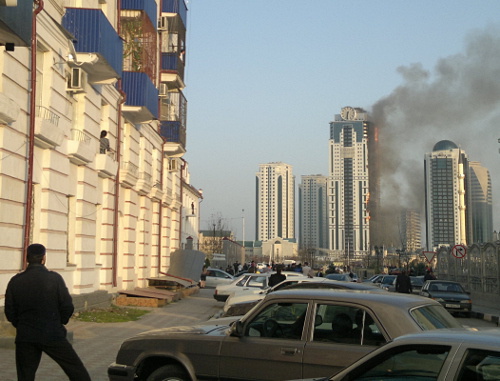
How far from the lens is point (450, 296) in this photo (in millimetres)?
25562

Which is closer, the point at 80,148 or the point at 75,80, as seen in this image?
the point at 75,80

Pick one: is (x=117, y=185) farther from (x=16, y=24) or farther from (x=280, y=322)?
(x=280, y=322)

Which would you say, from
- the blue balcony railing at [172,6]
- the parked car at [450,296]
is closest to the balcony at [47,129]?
the parked car at [450,296]

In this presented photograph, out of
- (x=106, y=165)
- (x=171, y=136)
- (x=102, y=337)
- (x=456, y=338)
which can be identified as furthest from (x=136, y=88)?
(x=456, y=338)

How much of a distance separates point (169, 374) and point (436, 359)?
3676mm

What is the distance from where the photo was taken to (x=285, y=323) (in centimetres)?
672

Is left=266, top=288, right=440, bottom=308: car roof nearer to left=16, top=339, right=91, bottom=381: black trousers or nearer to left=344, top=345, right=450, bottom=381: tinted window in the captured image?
left=16, top=339, right=91, bottom=381: black trousers

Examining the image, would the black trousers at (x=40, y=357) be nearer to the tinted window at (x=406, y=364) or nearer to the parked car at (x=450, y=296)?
the tinted window at (x=406, y=364)

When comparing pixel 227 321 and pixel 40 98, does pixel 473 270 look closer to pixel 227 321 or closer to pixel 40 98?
pixel 40 98

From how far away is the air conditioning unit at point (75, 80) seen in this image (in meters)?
17.6

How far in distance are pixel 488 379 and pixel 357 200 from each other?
17183cm

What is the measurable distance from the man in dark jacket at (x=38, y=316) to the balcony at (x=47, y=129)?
876cm

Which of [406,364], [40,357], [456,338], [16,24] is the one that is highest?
[16,24]

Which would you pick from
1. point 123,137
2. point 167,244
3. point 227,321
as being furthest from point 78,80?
point 167,244
